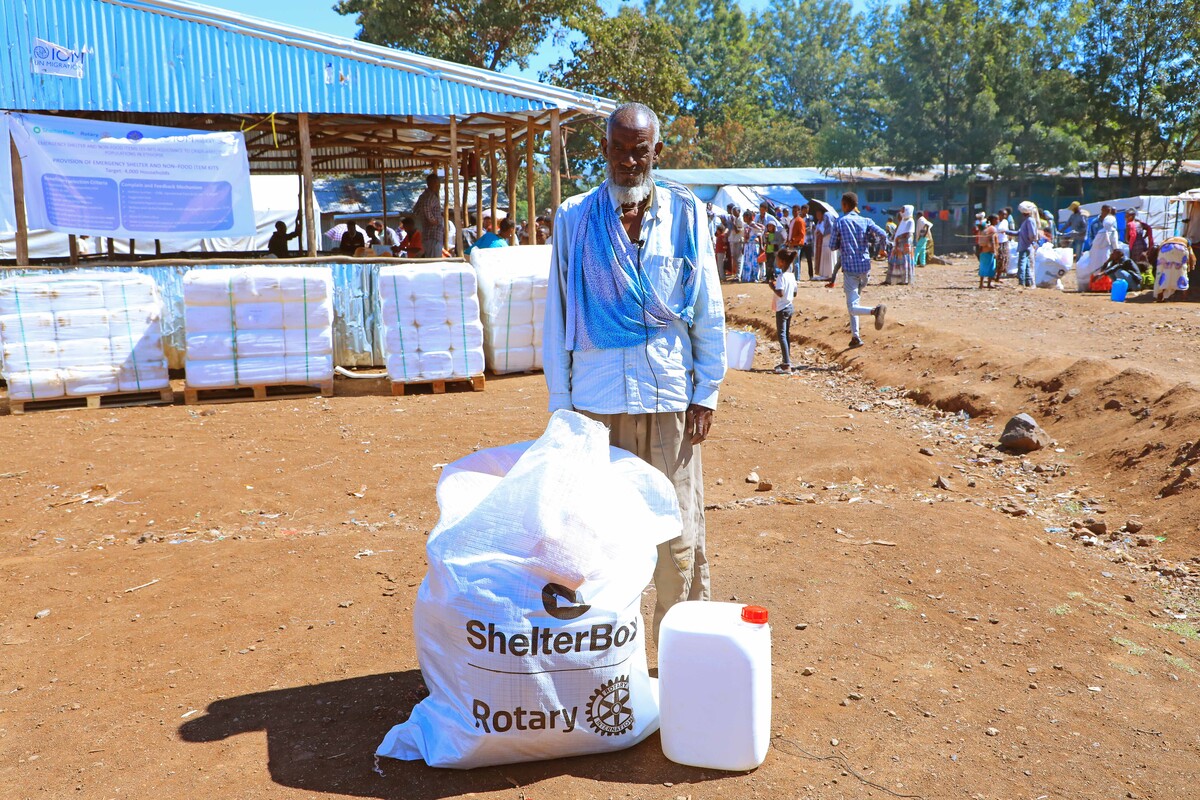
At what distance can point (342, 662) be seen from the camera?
367 cm

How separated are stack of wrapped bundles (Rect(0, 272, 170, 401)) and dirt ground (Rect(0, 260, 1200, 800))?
387 mm

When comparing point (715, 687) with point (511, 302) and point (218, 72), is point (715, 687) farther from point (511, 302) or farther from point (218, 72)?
point (218, 72)

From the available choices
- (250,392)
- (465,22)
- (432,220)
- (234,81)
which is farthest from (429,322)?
(465,22)

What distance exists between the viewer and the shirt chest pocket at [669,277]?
3.08 metres

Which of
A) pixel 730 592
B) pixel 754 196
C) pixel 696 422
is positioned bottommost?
pixel 730 592

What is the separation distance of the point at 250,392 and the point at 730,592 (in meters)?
6.49

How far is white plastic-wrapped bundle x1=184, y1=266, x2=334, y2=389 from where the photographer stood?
8797 millimetres

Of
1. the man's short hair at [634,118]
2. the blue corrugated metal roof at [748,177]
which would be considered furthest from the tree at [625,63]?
the man's short hair at [634,118]

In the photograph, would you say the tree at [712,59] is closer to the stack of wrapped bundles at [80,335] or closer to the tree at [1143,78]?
the tree at [1143,78]

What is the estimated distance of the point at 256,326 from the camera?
354 inches

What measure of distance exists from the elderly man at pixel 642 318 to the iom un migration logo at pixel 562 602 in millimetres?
529

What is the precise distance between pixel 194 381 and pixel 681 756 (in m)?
7.36

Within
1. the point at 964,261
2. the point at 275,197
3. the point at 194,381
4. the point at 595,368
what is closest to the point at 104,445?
the point at 194,381

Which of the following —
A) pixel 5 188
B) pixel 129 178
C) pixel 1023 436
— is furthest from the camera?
pixel 129 178
